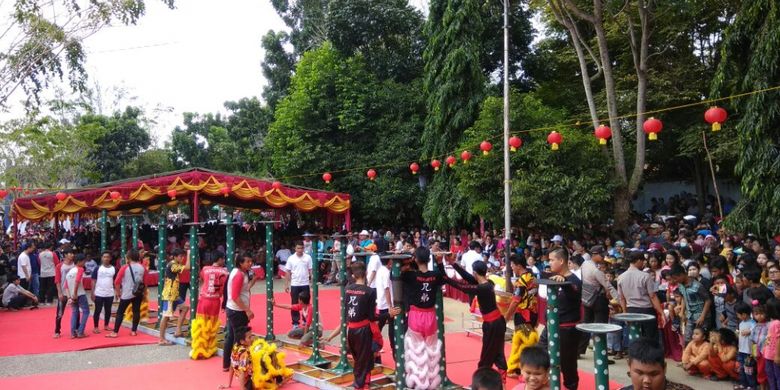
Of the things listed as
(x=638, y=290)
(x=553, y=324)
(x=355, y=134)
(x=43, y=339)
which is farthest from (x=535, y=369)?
(x=355, y=134)

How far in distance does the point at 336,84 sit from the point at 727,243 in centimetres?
1558

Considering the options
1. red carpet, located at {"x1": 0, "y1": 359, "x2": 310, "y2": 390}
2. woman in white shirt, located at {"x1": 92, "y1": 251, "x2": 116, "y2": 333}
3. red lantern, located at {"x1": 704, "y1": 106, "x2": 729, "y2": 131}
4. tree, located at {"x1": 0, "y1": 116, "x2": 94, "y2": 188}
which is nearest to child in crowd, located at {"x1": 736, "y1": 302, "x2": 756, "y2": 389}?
red lantern, located at {"x1": 704, "y1": 106, "x2": 729, "y2": 131}

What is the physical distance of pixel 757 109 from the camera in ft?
38.7

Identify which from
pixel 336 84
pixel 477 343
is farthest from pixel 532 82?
pixel 477 343

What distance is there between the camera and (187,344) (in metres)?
9.12

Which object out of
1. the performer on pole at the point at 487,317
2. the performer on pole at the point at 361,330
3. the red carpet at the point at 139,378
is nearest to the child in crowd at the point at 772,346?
the performer on pole at the point at 487,317

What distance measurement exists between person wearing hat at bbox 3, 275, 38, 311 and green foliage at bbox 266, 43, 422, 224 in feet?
34.5

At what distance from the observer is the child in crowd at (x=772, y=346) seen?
586 centimetres

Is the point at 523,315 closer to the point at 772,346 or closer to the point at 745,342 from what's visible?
the point at 745,342

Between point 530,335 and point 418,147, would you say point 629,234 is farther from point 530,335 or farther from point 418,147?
point 530,335

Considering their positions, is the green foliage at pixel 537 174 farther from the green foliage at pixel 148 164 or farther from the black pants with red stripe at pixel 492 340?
the green foliage at pixel 148 164

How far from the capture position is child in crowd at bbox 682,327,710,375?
704 cm

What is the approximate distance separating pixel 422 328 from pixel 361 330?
2.22 ft

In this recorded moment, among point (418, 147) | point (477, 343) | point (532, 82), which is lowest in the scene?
point (477, 343)
